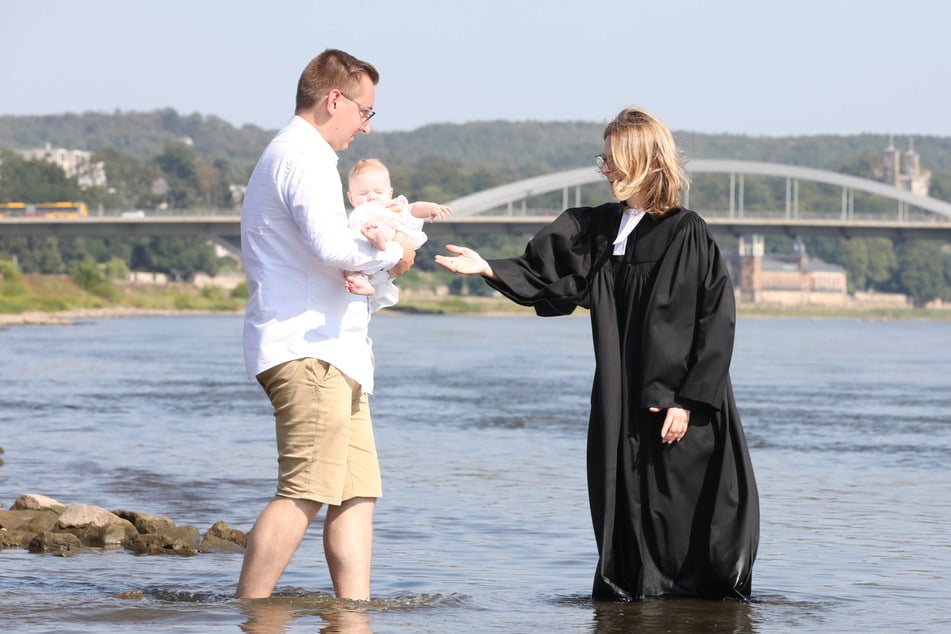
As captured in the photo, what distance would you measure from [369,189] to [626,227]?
2.86ft

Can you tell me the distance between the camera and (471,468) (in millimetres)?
12195

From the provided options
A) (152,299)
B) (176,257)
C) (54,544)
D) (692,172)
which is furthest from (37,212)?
(54,544)

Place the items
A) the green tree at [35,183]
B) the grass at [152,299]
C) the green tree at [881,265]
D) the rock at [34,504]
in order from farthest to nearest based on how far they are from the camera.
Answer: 1. the green tree at [881,265]
2. the green tree at [35,183]
3. the grass at [152,299]
4. the rock at [34,504]

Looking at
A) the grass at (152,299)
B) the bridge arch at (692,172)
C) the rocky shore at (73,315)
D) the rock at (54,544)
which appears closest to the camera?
the rock at (54,544)

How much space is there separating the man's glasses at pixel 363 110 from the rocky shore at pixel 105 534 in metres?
2.88

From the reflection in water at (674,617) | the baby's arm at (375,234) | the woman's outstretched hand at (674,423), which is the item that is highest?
the baby's arm at (375,234)

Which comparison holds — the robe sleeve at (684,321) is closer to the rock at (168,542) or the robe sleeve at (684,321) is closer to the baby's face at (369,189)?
the baby's face at (369,189)

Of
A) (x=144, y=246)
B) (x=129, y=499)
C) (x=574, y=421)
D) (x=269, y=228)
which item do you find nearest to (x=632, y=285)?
(x=269, y=228)

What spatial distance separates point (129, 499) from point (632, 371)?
4969 mm

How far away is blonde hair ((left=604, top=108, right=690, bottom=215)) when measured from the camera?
5.18 metres

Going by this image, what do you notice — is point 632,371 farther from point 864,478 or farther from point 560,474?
point 864,478

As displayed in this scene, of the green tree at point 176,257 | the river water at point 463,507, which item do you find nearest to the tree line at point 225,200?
the green tree at point 176,257

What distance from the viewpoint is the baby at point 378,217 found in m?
4.77

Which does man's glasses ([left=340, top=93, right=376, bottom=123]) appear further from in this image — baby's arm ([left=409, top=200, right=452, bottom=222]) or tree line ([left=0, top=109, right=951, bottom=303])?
tree line ([left=0, top=109, right=951, bottom=303])
